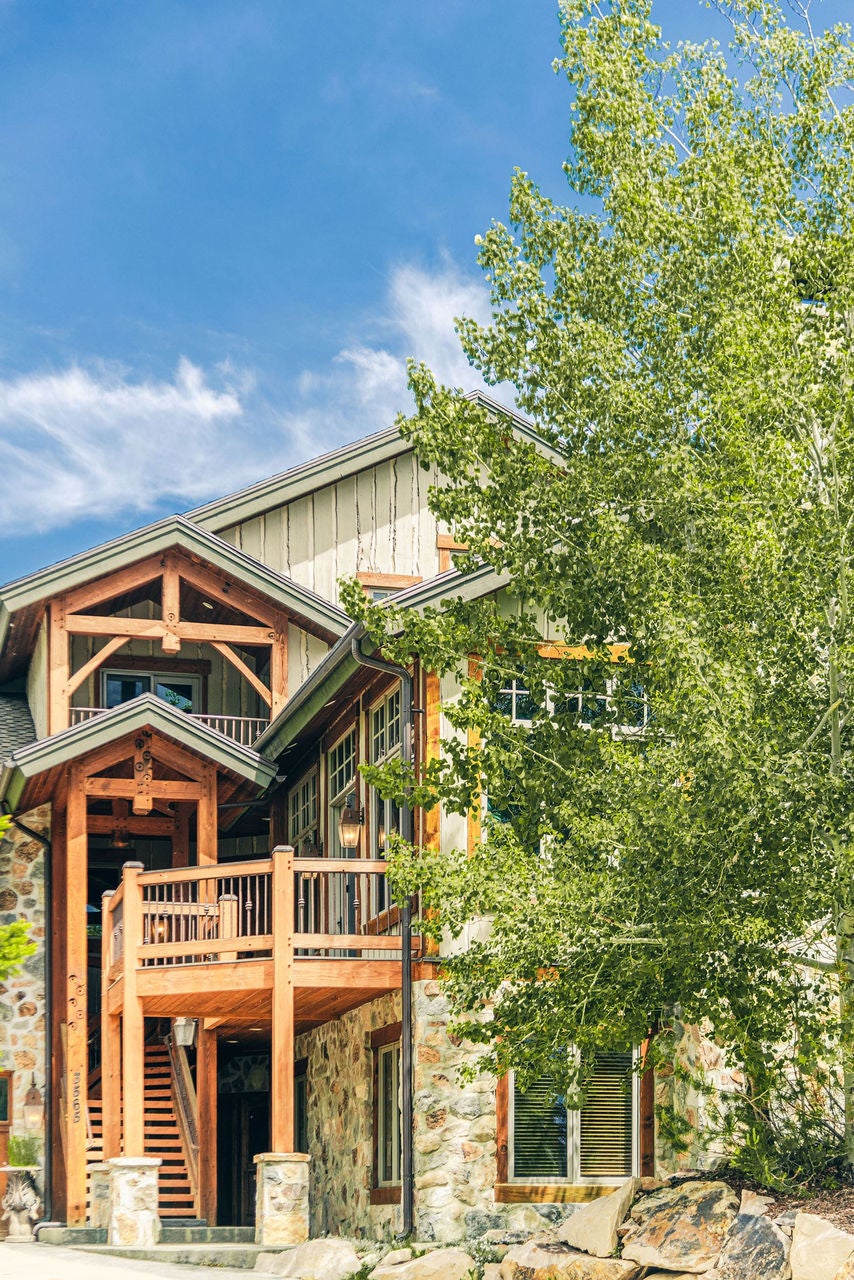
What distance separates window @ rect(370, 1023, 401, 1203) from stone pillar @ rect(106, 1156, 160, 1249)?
7.75 ft

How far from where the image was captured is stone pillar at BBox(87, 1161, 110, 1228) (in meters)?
15.8

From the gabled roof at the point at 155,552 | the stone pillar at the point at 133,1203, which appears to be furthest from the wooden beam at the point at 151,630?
the stone pillar at the point at 133,1203

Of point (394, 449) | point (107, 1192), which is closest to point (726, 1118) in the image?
point (107, 1192)

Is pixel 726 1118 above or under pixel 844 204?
under

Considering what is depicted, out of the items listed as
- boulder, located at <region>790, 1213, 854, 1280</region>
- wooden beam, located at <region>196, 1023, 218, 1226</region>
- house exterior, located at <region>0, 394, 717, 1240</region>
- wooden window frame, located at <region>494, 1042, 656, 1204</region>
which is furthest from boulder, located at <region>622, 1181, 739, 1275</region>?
wooden beam, located at <region>196, 1023, 218, 1226</region>

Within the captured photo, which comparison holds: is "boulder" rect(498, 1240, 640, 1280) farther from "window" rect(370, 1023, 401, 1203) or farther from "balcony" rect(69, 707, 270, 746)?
"balcony" rect(69, 707, 270, 746)

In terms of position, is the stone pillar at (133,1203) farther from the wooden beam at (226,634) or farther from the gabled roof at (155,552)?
the gabled roof at (155,552)

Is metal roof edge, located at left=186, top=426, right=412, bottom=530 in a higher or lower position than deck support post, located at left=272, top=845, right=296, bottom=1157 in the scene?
higher

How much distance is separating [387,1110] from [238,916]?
2572mm

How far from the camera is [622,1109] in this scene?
51.9 ft

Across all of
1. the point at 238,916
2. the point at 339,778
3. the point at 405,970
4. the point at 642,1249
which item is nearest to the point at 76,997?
the point at 238,916

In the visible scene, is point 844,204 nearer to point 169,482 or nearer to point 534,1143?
point 534,1143

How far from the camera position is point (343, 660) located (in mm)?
16922

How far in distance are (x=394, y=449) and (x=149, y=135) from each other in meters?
78.6
